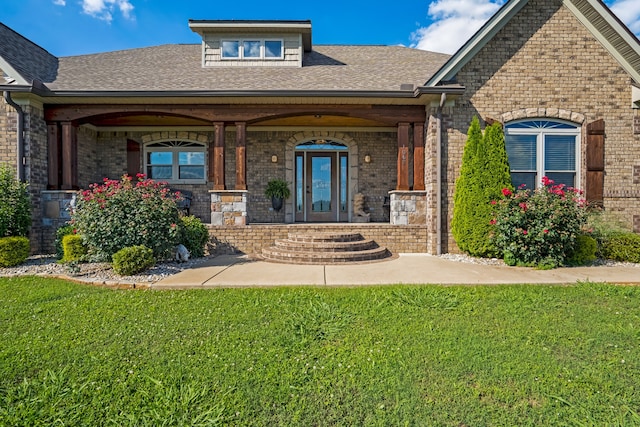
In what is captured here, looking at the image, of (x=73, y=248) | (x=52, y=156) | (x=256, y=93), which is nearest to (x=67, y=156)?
(x=52, y=156)

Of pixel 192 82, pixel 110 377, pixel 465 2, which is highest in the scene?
pixel 465 2

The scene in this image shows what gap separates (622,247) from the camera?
6570 millimetres

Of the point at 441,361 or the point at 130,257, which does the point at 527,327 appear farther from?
the point at 130,257

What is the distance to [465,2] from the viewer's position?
13.5 meters

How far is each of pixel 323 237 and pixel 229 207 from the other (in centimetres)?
245

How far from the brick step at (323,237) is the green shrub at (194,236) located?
1.92 meters

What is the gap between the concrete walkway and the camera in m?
5.03

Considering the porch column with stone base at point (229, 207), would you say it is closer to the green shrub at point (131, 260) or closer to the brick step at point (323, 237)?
the brick step at point (323, 237)

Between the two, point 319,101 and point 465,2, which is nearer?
point 319,101

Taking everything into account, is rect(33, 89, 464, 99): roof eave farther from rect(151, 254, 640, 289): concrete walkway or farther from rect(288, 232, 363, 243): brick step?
rect(151, 254, 640, 289): concrete walkway

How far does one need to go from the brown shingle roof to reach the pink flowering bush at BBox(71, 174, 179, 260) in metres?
3.02

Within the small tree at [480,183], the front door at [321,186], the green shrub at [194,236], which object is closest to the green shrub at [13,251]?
the green shrub at [194,236]

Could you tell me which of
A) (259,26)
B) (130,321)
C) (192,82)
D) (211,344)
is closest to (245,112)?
(192,82)

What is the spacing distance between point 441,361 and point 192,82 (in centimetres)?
855
